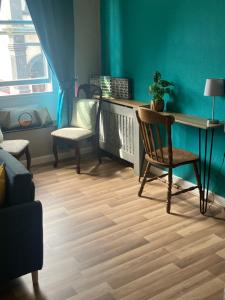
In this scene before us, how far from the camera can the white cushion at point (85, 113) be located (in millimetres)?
4141

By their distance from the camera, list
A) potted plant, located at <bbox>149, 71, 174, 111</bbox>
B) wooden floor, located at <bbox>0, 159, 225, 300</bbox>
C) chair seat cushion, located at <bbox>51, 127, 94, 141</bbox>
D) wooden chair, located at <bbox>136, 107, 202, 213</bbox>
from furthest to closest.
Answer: chair seat cushion, located at <bbox>51, 127, 94, 141</bbox> < potted plant, located at <bbox>149, 71, 174, 111</bbox> < wooden chair, located at <bbox>136, 107, 202, 213</bbox> < wooden floor, located at <bbox>0, 159, 225, 300</bbox>

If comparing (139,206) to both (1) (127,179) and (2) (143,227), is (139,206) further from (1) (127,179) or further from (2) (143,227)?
(1) (127,179)

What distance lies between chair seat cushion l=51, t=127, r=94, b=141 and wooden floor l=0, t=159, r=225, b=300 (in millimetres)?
543

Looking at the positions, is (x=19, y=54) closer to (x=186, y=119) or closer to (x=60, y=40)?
(x=60, y=40)

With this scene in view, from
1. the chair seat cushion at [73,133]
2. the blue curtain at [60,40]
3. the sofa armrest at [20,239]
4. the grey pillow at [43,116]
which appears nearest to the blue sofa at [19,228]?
the sofa armrest at [20,239]

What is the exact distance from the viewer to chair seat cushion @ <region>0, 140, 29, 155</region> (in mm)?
3543

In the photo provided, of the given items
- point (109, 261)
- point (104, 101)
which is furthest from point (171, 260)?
point (104, 101)

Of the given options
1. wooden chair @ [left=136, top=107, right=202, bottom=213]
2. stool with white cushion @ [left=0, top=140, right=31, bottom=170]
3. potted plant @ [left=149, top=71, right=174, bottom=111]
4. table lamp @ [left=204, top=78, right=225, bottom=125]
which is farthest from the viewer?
stool with white cushion @ [left=0, top=140, right=31, bottom=170]

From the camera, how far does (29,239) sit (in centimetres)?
204

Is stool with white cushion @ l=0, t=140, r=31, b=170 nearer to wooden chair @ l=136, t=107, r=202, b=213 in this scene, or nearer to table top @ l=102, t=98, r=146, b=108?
table top @ l=102, t=98, r=146, b=108

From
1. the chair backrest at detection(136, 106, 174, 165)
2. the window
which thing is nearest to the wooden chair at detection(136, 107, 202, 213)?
the chair backrest at detection(136, 106, 174, 165)

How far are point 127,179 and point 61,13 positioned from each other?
2.09 m

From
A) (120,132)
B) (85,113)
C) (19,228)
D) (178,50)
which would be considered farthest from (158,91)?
(19,228)

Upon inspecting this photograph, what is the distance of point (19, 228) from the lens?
1.99 meters
